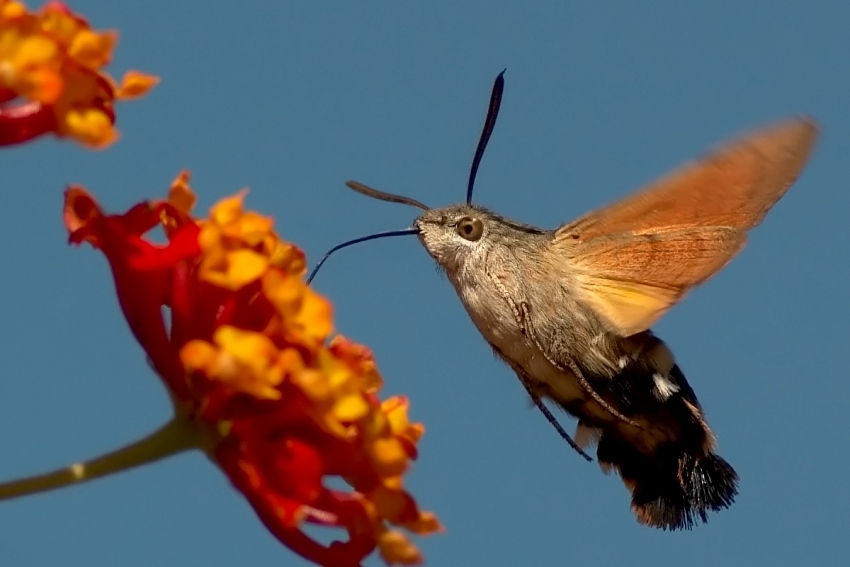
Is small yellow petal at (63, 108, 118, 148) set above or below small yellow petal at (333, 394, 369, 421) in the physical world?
above

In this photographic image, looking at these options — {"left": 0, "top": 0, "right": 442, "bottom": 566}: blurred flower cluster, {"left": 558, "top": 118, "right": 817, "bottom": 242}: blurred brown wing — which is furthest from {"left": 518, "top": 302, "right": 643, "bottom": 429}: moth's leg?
{"left": 0, "top": 0, "right": 442, "bottom": 566}: blurred flower cluster

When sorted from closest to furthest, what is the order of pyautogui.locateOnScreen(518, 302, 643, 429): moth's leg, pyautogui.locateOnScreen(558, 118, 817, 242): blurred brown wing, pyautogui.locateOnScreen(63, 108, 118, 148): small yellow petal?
1. pyautogui.locateOnScreen(63, 108, 118, 148): small yellow petal
2. pyautogui.locateOnScreen(558, 118, 817, 242): blurred brown wing
3. pyautogui.locateOnScreen(518, 302, 643, 429): moth's leg

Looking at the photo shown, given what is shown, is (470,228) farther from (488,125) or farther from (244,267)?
(244,267)

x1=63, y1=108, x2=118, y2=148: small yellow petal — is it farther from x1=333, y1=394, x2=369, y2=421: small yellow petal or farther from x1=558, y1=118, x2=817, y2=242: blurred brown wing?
x1=558, y1=118, x2=817, y2=242: blurred brown wing

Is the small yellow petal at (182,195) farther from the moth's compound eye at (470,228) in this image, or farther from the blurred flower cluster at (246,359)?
the moth's compound eye at (470,228)

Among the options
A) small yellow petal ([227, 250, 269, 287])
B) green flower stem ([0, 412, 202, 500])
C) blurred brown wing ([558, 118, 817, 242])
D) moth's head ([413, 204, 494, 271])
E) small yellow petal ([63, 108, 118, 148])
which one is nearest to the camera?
green flower stem ([0, 412, 202, 500])

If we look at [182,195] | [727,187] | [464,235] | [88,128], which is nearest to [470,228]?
[464,235]
